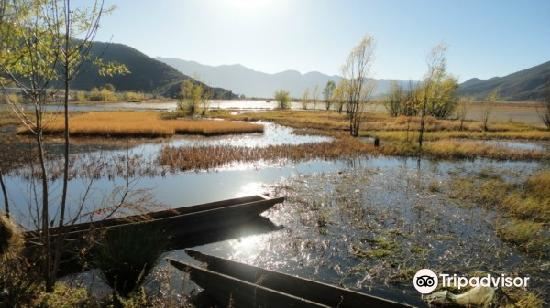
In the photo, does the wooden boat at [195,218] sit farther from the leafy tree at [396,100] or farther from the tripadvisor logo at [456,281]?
the leafy tree at [396,100]

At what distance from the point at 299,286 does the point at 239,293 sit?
1.42 metres

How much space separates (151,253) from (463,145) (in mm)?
37503

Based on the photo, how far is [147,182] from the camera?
2166 centimetres

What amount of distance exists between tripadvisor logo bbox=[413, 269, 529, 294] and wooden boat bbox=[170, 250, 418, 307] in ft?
10.5

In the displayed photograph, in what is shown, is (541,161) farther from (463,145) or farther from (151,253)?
(151,253)

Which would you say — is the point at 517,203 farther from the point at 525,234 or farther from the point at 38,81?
the point at 38,81

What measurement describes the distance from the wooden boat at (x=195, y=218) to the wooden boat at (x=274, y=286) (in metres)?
3.06

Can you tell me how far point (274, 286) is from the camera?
28.3 feet

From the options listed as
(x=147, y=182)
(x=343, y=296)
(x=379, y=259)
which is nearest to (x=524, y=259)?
Answer: (x=379, y=259)

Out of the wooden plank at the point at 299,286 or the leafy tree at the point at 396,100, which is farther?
the leafy tree at the point at 396,100

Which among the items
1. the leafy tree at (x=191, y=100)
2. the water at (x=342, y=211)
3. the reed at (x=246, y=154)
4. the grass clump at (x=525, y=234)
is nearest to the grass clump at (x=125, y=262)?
the water at (x=342, y=211)

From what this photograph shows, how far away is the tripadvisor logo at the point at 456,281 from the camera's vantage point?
31.4ft

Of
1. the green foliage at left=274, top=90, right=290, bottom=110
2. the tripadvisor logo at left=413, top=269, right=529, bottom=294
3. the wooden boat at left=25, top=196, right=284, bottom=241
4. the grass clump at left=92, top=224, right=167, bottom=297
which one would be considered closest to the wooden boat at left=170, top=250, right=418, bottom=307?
the grass clump at left=92, top=224, right=167, bottom=297

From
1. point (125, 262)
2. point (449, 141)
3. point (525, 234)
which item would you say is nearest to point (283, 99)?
point (449, 141)
